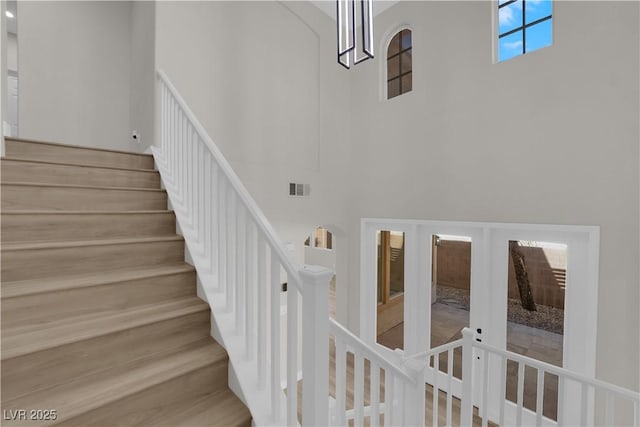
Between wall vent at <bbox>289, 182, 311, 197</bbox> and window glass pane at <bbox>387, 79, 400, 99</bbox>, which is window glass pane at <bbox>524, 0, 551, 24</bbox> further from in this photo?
wall vent at <bbox>289, 182, 311, 197</bbox>

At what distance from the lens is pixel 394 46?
415 centimetres

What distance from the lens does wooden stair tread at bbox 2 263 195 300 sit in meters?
1.31

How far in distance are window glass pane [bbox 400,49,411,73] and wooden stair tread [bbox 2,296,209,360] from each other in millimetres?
3860

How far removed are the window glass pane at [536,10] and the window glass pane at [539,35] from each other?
85mm

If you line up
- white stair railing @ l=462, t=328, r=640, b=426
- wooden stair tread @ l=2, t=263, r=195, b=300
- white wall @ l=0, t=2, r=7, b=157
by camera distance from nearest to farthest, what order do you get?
wooden stair tread @ l=2, t=263, r=195, b=300, white stair railing @ l=462, t=328, r=640, b=426, white wall @ l=0, t=2, r=7, b=157

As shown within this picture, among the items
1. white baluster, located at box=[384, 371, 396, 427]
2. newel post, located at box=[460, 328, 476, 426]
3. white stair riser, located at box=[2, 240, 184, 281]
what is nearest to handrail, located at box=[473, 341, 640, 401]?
newel post, located at box=[460, 328, 476, 426]

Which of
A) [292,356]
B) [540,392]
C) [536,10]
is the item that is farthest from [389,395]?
[536,10]

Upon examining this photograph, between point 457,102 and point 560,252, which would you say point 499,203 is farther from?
point 457,102

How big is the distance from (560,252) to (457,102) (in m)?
1.88

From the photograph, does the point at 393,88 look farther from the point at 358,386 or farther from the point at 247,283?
the point at 358,386

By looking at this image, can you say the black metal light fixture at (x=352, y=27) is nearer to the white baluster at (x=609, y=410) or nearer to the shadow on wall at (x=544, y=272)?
the shadow on wall at (x=544, y=272)

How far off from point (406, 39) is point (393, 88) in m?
0.65

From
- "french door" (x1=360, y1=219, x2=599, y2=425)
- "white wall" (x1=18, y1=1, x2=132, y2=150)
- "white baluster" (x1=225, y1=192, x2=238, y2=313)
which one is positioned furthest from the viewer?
"white wall" (x1=18, y1=1, x2=132, y2=150)

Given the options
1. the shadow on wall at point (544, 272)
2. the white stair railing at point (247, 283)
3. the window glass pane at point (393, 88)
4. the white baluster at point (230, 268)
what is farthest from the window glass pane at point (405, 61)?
the white baluster at point (230, 268)
